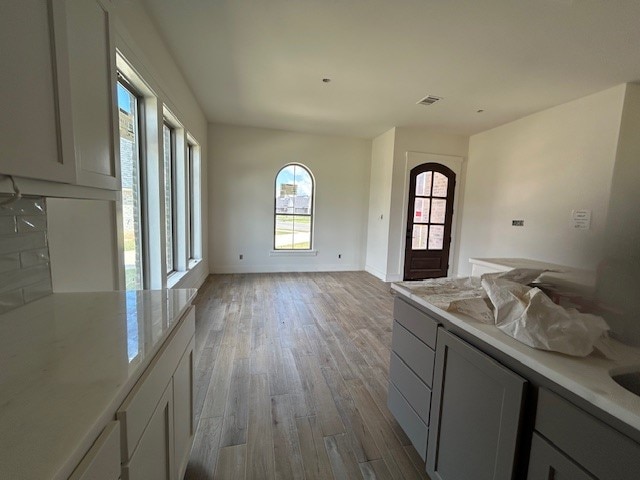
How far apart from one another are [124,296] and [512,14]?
305cm

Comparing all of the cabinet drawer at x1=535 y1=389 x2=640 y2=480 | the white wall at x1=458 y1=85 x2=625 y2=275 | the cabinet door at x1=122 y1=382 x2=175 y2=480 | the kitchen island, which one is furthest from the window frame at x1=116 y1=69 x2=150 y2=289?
the white wall at x1=458 y1=85 x2=625 y2=275

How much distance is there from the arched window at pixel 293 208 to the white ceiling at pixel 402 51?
1.66 meters

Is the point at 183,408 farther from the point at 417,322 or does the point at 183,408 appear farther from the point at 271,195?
the point at 271,195

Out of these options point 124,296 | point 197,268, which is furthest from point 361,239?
point 124,296

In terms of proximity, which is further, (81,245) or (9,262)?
(81,245)

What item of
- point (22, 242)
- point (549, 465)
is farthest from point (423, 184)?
point (22, 242)

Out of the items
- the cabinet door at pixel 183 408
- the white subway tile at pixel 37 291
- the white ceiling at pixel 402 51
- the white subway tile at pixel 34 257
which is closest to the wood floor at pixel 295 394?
the cabinet door at pixel 183 408

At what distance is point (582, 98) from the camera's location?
124 inches

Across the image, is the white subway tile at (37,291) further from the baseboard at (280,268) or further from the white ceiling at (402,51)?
the baseboard at (280,268)

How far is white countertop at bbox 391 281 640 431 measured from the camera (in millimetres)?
608

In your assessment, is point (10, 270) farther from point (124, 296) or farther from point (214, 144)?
point (214, 144)

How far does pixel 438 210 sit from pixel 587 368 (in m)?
4.67

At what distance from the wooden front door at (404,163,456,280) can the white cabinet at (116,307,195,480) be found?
4401 millimetres

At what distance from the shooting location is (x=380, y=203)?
5.21 m
